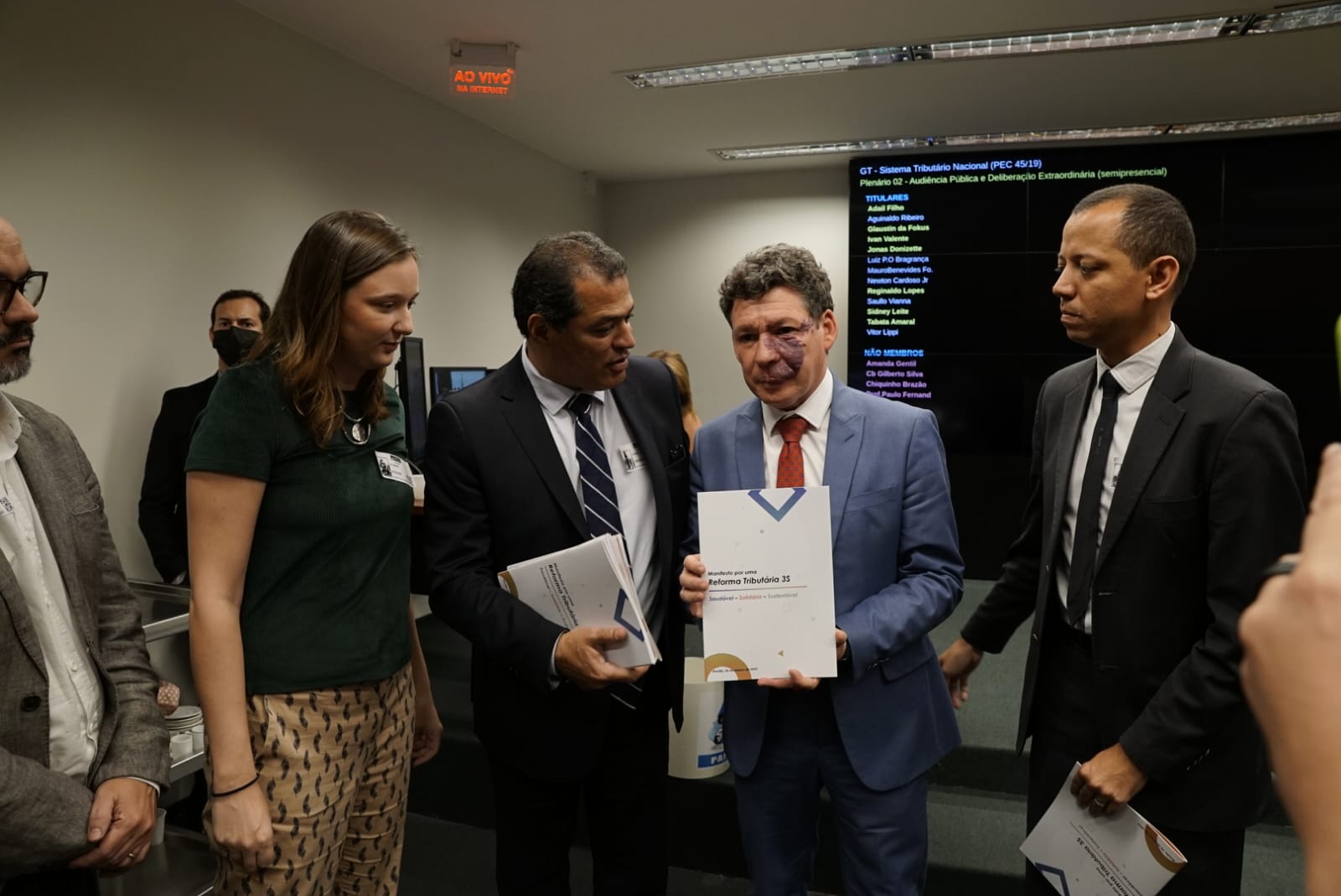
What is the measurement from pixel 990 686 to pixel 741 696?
90.1 inches

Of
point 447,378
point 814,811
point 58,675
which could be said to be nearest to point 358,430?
point 58,675

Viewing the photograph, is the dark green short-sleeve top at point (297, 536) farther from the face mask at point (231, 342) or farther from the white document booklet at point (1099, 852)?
the face mask at point (231, 342)

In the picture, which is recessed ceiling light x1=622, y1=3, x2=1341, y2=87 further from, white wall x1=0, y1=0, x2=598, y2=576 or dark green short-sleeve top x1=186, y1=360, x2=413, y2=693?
dark green short-sleeve top x1=186, y1=360, x2=413, y2=693

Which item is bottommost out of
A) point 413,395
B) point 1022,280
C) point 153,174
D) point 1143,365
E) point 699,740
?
point 699,740

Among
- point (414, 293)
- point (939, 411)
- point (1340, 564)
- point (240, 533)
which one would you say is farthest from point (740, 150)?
point (1340, 564)

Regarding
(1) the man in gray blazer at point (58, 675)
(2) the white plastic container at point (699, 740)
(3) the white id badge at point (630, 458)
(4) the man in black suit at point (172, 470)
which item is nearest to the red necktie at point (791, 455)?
(3) the white id badge at point (630, 458)

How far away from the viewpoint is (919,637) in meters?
1.55

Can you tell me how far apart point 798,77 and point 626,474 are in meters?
3.50

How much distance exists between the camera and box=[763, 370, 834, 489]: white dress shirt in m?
1.58

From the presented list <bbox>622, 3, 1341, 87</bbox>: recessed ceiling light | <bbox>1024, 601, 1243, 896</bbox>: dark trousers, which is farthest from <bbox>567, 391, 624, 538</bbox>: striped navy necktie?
<bbox>622, 3, 1341, 87</bbox>: recessed ceiling light

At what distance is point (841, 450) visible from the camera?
154 cm

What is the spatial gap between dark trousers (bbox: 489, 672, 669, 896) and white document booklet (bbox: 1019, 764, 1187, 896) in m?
0.75

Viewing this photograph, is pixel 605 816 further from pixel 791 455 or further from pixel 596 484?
pixel 791 455

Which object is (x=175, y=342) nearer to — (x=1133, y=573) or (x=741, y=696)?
(x=741, y=696)
